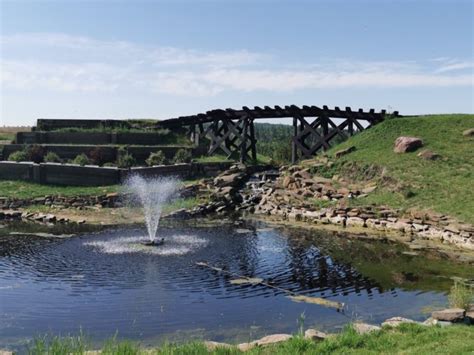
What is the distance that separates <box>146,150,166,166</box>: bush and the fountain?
10.9 ft

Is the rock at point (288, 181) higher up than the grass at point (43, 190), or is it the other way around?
the rock at point (288, 181)

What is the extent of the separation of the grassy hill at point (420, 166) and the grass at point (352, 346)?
14.5 meters

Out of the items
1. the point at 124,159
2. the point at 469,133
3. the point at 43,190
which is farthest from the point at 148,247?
the point at 469,133

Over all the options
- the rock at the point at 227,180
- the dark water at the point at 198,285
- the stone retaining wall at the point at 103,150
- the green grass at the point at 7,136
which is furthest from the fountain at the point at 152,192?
the green grass at the point at 7,136

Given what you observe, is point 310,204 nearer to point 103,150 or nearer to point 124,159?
point 124,159

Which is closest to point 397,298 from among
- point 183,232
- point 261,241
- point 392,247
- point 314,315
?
point 314,315

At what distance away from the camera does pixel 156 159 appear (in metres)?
40.3

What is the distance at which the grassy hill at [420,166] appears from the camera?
86.0 ft

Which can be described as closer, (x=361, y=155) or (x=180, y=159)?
(x=361, y=155)

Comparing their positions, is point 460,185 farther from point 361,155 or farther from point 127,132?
point 127,132

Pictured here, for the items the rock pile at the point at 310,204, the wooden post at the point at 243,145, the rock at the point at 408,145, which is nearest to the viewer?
the rock pile at the point at 310,204

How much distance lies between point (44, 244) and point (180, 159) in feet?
65.4

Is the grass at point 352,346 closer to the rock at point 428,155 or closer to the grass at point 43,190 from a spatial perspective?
the rock at point 428,155

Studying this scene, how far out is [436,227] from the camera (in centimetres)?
2383
